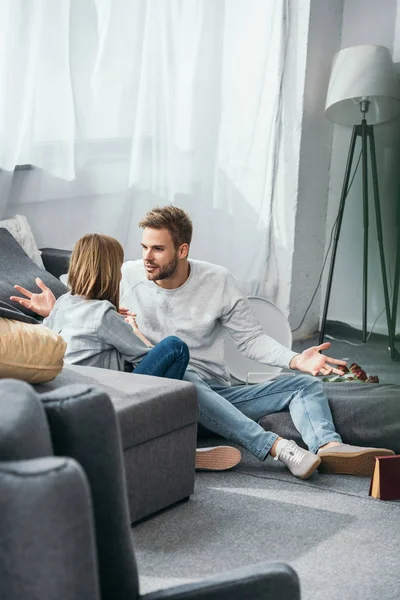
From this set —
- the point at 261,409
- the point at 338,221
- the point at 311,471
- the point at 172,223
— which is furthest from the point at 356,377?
the point at 338,221

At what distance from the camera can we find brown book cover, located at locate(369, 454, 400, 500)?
257cm

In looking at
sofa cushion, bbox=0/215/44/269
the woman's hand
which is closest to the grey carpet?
the woman's hand

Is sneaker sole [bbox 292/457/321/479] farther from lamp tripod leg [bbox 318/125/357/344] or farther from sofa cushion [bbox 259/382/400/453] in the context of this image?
lamp tripod leg [bbox 318/125/357/344]

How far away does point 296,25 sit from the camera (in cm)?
467

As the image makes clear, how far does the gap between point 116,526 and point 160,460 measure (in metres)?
1.30

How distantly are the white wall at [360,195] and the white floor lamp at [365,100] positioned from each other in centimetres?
4

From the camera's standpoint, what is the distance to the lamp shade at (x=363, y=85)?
3.93 metres

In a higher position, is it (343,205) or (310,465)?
(343,205)

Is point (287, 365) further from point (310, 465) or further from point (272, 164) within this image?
point (272, 164)

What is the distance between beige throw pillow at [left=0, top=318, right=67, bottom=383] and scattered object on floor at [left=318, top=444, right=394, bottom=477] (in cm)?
99

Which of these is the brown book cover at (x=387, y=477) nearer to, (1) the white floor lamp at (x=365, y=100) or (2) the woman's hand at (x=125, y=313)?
(2) the woman's hand at (x=125, y=313)

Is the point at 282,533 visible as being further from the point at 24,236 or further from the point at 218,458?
the point at 24,236

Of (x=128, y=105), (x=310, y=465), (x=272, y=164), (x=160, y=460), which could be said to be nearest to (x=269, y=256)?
(x=272, y=164)

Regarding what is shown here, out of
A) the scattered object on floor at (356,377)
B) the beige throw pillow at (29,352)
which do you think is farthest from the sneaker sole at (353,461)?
the beige throw pillow at (29,352)
